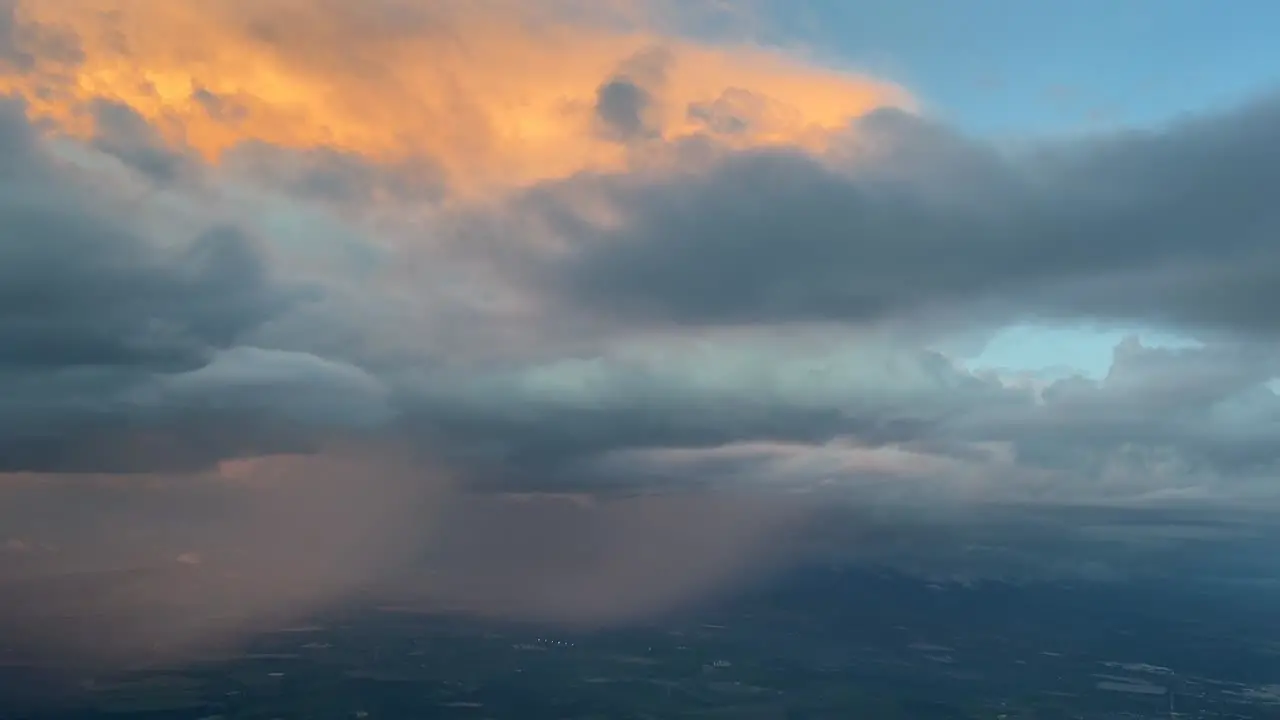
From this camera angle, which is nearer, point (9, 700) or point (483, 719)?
point (9, 700)

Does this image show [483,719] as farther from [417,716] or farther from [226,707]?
[226,707]

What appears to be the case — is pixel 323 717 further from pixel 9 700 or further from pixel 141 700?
pixel 9 700

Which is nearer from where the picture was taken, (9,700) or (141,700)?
(9,700)

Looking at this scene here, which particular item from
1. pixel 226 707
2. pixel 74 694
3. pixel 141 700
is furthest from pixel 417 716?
pixel 74 694

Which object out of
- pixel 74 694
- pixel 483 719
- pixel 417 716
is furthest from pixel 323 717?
pixel 74 694

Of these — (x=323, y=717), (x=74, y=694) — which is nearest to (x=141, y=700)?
(x=74, y=694)

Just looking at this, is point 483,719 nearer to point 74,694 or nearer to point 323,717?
point 323,717
